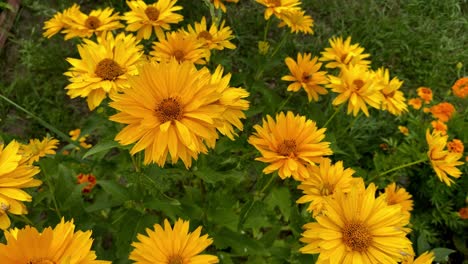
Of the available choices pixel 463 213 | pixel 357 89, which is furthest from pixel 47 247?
pixel 463 213

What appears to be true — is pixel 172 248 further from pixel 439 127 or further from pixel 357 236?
pixel 439 127

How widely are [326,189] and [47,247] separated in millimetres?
1062

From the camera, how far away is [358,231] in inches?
53.8

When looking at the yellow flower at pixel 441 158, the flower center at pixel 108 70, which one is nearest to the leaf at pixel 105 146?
the flower center at pixel 108 70

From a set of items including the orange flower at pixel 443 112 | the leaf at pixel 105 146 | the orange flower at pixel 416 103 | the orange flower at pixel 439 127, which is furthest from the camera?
the orange flower at pixel 416 103

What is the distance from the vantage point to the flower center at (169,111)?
1.33 meters

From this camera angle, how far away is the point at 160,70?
4.37ft

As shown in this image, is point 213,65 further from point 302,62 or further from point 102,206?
point 102,206

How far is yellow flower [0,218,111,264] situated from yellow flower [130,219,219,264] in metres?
0.19

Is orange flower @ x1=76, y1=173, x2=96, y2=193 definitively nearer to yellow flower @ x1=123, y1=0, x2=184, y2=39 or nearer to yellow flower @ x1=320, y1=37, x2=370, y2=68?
yellow flower @ x1=123, y1=0, x2=184, y2=39

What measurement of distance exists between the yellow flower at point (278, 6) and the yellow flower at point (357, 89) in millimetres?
538

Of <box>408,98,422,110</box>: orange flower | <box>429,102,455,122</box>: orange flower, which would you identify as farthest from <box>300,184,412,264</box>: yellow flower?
<box>408,98,422,110</box>: orange flower

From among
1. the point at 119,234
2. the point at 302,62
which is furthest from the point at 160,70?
the point at 302,62

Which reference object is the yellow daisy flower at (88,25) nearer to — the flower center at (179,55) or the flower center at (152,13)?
the flower center at (152,13)
